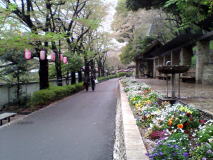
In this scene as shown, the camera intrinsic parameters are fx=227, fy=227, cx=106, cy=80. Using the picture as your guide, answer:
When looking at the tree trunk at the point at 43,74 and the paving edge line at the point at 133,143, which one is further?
the tree trunk at the point at 43,74

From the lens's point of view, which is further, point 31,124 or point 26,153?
point 31,124

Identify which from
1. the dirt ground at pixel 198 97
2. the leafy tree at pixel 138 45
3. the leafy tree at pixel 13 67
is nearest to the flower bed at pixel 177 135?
the dirt ground at pixel 198 97

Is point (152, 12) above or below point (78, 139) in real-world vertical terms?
above

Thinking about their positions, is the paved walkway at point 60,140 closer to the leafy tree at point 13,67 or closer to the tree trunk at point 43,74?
the leafy tree at point 13,67

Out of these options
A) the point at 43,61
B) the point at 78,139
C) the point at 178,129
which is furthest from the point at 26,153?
the point at 43,61

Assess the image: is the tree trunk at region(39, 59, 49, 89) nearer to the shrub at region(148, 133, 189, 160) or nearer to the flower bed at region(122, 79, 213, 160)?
the flower bed at region(122, 79, 213, 160)

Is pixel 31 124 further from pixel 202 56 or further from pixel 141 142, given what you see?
pixel 202 56

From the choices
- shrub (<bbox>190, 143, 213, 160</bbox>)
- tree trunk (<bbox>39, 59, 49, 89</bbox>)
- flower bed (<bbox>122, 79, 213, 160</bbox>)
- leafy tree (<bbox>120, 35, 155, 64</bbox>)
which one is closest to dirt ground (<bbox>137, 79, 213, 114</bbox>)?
flower bed (<bbox>122, 79, 213, 160</bbox>)

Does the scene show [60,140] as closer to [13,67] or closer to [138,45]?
[13,67]

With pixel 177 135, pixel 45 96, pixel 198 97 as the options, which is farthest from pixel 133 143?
pixel 45 96

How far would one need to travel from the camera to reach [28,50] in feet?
39.6

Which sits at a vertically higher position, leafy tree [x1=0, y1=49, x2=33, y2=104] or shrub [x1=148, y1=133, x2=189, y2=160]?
leafy tree [x1=0, y1=49, x2=33, y2=104]

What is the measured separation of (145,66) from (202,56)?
1020 inches

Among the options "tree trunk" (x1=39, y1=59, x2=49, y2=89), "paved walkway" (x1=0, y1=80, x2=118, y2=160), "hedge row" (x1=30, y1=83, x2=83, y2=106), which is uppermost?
"tree trunk" (x1=39, y1=59, x2=49, y2=89)
